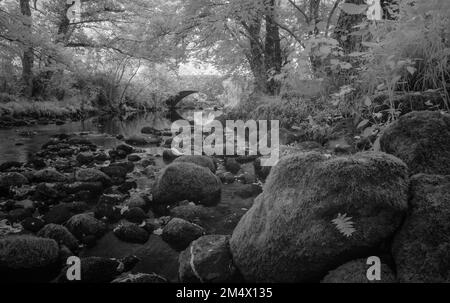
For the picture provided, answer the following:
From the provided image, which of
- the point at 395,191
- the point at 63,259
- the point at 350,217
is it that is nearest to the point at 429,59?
the point at 395,191

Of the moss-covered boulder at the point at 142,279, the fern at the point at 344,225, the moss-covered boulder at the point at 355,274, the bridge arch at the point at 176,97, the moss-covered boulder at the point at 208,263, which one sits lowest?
the moss-covered boulder at the point at 142,279

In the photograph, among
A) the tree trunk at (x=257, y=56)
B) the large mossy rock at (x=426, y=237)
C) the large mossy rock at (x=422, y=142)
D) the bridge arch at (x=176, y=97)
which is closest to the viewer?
the large mossy rock at (x=426, y=237)

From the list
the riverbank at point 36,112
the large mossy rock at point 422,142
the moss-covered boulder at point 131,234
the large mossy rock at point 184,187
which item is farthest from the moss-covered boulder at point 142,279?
the riverbank at point 36,112

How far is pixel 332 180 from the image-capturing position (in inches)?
88.5

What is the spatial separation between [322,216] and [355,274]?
1.30 feet

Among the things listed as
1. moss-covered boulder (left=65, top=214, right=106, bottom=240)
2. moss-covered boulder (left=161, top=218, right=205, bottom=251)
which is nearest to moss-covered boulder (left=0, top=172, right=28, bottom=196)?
moss-covered boulder (left=65, top=214, right=106, bottom=240)

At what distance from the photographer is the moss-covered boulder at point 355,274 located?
6.31ft

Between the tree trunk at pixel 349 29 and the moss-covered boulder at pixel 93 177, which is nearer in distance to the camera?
the moss-covered boulder at pixel 93 177

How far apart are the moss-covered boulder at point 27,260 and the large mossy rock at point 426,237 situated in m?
2.74

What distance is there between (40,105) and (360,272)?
1639 cm

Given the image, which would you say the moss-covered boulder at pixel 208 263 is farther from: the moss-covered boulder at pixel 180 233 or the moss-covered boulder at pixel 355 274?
the moss-covered boulder at pixel 355 274

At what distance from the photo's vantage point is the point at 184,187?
177 inches

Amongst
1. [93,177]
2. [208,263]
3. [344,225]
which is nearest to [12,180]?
[93,177]
